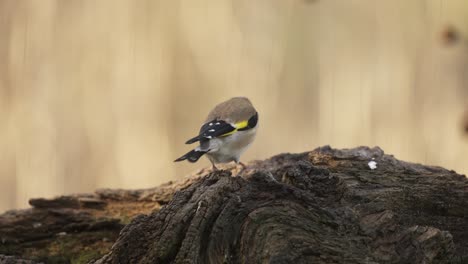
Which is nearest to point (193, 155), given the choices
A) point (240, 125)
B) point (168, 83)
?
point (240, 125)

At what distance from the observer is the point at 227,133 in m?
5.08

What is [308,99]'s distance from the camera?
6.89 m

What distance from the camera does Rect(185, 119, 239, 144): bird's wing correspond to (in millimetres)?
4980

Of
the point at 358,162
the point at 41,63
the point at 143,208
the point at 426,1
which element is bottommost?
the point at 143,208

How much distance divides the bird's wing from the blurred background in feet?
4.83

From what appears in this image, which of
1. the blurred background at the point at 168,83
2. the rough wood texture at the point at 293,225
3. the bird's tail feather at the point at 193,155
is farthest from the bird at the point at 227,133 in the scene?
the rough wood texture at the point at 293,225

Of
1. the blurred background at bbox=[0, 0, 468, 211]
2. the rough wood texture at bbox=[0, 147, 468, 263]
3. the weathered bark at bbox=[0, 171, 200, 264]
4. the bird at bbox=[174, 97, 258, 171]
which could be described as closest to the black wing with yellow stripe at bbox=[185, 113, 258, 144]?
the bird at bbox=[174, 97, 258, 171]

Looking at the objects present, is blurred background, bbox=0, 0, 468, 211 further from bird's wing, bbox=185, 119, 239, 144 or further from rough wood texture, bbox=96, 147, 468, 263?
rough wood texture, bbox=96, 147, 468, 263

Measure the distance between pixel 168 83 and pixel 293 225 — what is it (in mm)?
4056

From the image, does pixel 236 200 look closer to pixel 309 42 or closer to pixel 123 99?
pixel 123 99

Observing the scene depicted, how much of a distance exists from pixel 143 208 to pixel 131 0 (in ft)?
9.38

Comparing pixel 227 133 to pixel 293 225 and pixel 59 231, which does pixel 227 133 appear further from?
pixel 293 225

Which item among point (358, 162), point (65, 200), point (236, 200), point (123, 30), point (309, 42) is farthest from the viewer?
point (309, 42)

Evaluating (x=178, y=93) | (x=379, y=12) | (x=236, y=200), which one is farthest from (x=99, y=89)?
(x=236, y=200)
